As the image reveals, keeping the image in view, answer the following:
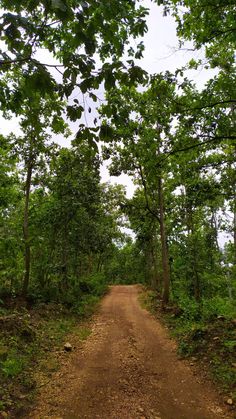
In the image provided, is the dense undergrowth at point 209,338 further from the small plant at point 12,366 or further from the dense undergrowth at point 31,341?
the small plant at point 12,366

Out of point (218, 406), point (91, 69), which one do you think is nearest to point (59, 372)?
point (218, 406)

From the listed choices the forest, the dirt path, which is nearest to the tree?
the forest

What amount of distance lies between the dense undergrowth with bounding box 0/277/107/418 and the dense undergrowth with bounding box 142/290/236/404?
3580 mm

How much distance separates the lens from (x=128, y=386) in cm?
714

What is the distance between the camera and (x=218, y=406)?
20.1 feet

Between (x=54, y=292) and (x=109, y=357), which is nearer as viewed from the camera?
(x=109, y=357)

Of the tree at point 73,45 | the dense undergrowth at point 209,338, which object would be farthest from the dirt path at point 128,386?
the tree at point 73,45

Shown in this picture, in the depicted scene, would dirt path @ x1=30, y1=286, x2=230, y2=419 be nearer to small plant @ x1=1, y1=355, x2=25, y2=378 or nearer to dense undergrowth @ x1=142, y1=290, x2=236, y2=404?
dense undergrowth @ x1=142, y1=290, x2=236, y2=404

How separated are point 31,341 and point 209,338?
17.2 feet

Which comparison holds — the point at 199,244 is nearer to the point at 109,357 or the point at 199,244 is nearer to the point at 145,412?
the point at 109,357

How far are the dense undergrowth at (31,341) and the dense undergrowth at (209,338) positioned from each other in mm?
3580

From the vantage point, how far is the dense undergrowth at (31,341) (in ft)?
21.4

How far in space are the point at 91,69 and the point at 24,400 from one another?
6.12 meters

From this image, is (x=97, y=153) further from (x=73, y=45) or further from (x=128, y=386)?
(x=128, y=386)
